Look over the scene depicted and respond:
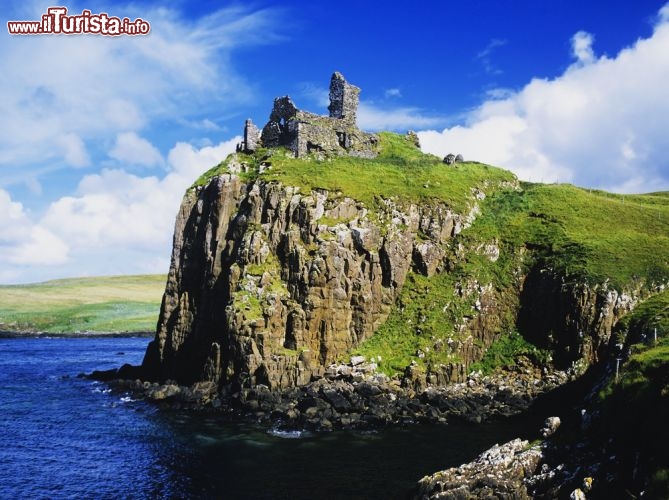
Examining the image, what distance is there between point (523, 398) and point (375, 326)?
2135 cm

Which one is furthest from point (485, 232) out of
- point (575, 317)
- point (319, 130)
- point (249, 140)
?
point (249, 140)

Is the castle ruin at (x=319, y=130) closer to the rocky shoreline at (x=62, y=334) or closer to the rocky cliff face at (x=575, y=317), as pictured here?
the rocky cliff face at (x=575, y=317)

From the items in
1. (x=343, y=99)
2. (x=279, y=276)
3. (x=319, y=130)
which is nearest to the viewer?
(x=279, y=276)

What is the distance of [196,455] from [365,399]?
21.4m

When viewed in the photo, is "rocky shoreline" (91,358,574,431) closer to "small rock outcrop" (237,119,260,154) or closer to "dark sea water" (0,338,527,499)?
"dark sea water" (0,338,527,499)

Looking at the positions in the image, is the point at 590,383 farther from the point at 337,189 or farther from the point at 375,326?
the point at 337,189

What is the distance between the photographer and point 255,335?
70812mm

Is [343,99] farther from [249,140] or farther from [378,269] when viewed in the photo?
[378,269]

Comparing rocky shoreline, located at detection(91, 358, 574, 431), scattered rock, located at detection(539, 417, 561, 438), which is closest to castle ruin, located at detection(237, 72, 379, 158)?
rocky shoreline, located at detection(91, 358, 574, 431)

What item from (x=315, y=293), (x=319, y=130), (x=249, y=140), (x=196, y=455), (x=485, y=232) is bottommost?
(x=196, y=455)

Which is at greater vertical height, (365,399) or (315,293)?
(315,293)

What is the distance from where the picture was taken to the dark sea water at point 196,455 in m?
44.7

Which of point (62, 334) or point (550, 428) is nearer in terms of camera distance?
point (550, 428)

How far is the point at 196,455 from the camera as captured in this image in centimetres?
5272
